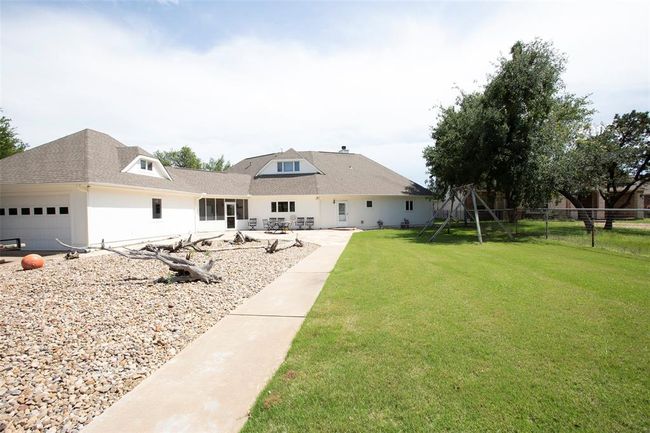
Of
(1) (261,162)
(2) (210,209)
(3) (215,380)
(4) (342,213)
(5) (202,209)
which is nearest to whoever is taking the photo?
(3) (215,380)

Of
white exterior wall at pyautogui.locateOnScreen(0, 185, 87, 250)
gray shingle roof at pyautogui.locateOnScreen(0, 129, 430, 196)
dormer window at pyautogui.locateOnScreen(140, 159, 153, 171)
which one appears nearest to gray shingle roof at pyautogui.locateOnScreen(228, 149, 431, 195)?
gray shingle roof at pyautogui.locateOnScreen(0, 129, 430, 196)

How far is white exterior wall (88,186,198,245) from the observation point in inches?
597

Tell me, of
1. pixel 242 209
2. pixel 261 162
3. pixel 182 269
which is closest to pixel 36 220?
pixel 182 269

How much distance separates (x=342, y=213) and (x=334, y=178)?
3.63 m

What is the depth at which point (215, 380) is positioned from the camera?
12.3ft

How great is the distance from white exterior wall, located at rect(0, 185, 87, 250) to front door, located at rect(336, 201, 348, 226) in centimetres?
1757

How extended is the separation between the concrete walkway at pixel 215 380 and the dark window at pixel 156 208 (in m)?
15.0

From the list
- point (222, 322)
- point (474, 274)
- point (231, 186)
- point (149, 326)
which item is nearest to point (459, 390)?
point (222, 322)

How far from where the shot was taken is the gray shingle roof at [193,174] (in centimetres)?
1548

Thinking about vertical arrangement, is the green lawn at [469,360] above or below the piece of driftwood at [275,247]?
below

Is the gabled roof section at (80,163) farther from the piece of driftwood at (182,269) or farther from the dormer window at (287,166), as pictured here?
the dormer window at (287,166)

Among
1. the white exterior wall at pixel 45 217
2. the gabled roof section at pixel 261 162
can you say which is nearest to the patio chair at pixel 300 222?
the gabled roof section at pixel 261 162

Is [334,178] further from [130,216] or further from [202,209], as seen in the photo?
[130,216]

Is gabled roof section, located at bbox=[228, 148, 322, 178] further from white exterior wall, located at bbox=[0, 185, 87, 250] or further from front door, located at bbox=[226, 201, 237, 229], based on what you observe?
white exterior wall, located at bbox=[0, 185, 87, 250]
